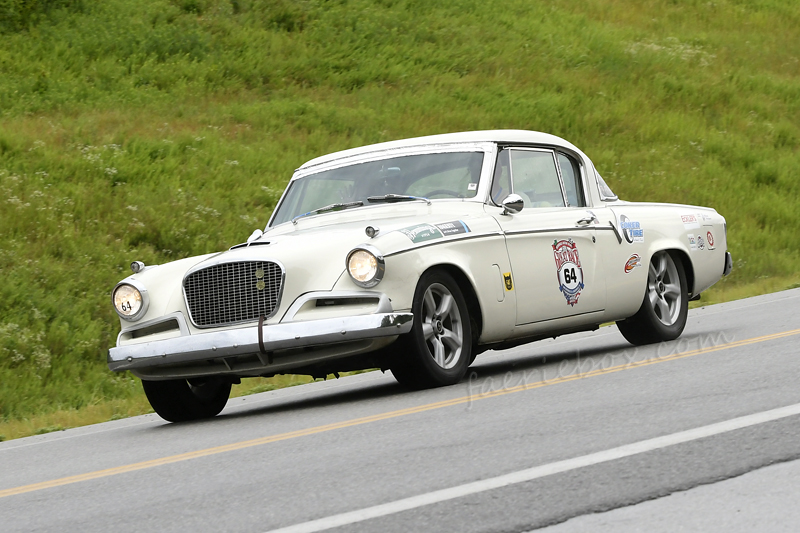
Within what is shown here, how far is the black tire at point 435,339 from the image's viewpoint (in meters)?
7.26

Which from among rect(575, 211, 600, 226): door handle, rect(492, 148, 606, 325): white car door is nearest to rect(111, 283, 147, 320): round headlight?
rect(492, 148, 606, 325): white car door

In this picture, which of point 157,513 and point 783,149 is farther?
point 783,149

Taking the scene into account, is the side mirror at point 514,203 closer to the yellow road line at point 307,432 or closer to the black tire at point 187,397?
the yellow road line at point 307,432

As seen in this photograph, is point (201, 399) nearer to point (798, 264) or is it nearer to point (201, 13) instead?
point (798, 264)

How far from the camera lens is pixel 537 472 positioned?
15.2 feet

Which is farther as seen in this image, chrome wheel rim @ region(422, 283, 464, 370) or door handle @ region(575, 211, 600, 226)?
door handle @ region(575, 211, 600, 226)

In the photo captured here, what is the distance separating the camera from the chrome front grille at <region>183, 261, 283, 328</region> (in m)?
7.36

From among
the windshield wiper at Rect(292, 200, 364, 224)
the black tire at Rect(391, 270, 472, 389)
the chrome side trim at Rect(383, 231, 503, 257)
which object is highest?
the windshield wiper at Rect(292, 200, 364, 224)

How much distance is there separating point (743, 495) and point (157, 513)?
220 cm

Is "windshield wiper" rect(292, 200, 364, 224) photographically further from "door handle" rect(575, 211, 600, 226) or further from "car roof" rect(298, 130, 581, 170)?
"door handle" rect(575, 211, 600, 226)

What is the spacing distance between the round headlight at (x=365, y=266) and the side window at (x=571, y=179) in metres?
2.66

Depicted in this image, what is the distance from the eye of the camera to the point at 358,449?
5.56 m

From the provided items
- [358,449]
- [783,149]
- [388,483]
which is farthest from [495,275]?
[783,149]

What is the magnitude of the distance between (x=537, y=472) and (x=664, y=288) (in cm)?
550
